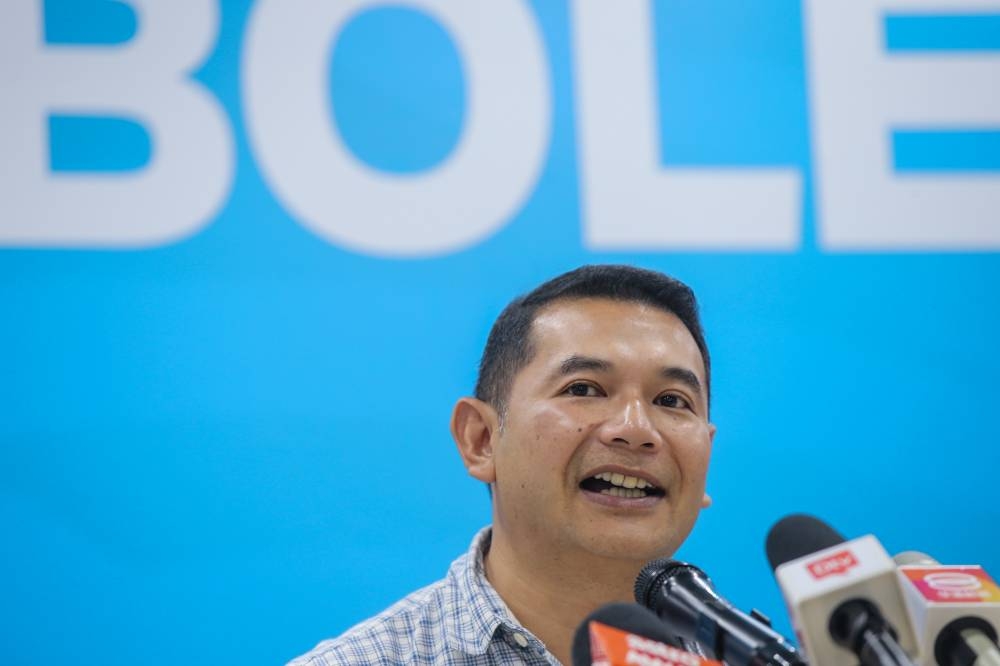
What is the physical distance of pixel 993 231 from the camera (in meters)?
3.27

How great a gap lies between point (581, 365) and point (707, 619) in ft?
3.26

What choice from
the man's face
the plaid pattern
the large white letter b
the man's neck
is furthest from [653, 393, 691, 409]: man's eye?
the large white letter b

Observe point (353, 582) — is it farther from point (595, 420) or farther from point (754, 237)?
point (754, 237)

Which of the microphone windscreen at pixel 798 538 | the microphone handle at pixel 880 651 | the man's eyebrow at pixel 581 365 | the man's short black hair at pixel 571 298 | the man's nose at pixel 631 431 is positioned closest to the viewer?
the microphone handle at pixel 880 651

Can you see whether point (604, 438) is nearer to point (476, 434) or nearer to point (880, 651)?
point (476, 434)

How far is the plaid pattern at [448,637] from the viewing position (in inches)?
91.4

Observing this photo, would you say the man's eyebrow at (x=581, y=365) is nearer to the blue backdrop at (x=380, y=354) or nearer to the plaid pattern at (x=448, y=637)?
the plaid pattern at (x=448, y=637)

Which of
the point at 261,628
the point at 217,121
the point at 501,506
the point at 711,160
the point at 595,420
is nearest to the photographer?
the point at 595,420

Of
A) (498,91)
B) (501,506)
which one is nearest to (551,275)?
(498,91)

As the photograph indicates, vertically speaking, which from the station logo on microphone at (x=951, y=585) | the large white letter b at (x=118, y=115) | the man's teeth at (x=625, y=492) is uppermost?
the large white letter b at (x=118, y=115)

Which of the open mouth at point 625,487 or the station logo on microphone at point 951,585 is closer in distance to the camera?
the station logo on microphone at point 951,585

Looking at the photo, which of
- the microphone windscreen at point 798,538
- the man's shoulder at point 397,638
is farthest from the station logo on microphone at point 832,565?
the man's shoulder at point 397,638

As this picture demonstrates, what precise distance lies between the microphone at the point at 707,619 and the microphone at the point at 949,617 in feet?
0.40

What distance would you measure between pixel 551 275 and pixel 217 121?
0.84 m
